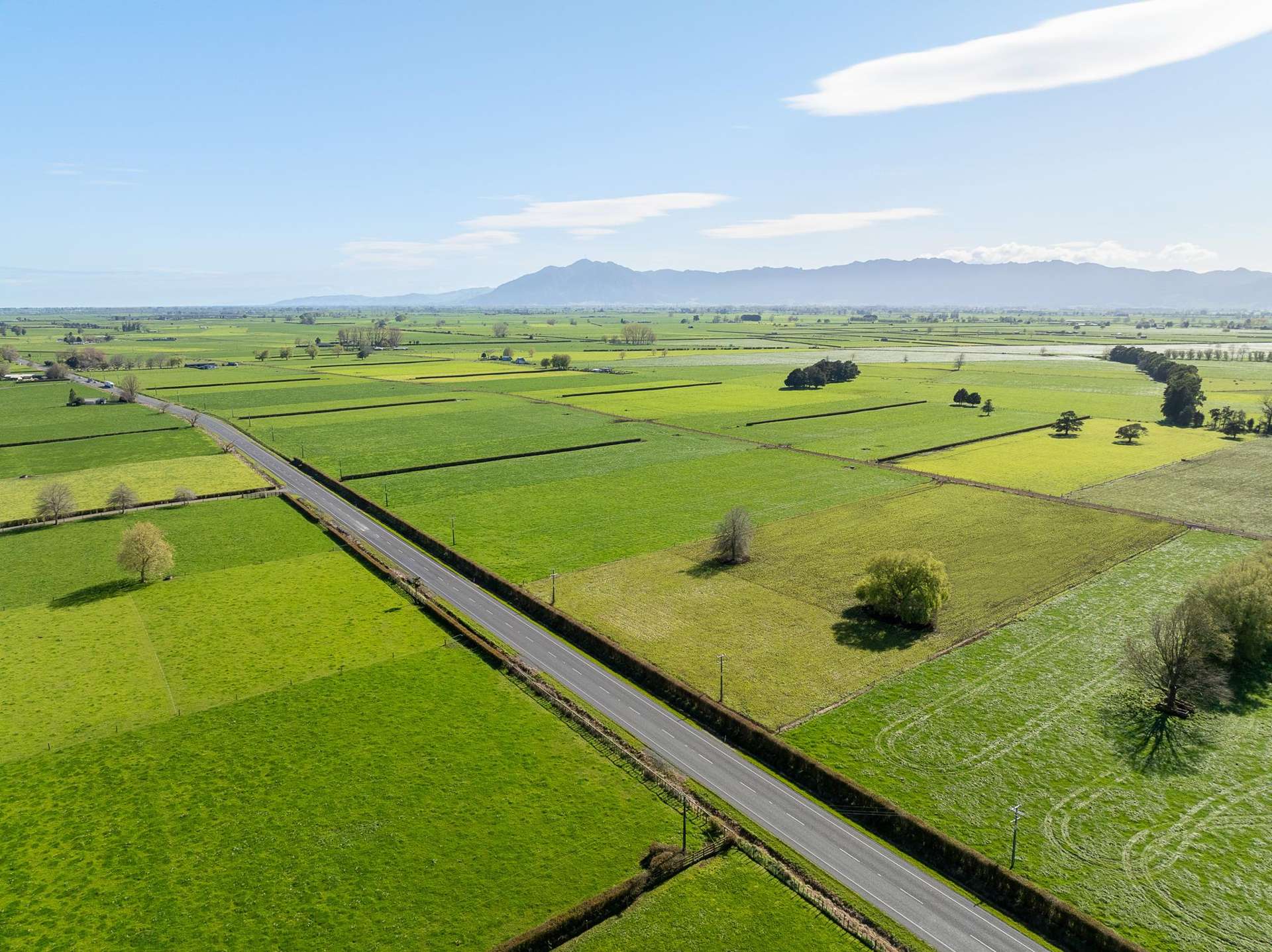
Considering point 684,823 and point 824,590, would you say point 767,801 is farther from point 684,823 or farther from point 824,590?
point 824,590

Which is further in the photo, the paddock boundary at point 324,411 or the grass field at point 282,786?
the paddock boundary at point 324,411

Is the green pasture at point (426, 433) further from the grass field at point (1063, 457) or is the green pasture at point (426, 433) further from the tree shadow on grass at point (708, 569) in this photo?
the grass field at point (1063, 457)

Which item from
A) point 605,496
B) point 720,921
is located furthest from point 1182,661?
point 605,496

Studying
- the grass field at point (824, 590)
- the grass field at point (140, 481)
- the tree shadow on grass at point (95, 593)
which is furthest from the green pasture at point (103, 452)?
the grass field at point (824, 590)

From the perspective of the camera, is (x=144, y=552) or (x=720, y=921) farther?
(x=144, y=552)

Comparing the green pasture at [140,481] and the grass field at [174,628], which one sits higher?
the green pasture at [140,481]

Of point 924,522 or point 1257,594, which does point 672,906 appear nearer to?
point 1257,594

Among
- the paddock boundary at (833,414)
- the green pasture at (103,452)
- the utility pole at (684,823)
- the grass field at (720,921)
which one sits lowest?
the grass field at (720,921)
